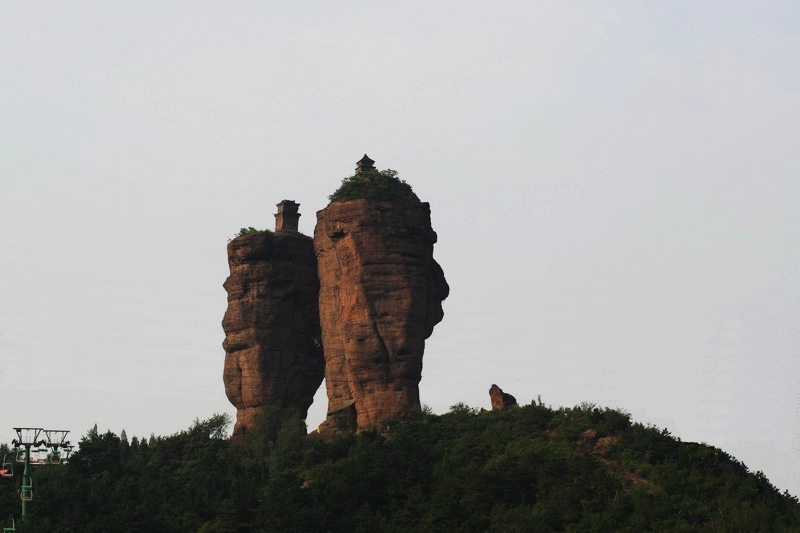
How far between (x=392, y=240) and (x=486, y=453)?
13.1 meters

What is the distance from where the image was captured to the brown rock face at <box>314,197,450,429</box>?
8338 cm

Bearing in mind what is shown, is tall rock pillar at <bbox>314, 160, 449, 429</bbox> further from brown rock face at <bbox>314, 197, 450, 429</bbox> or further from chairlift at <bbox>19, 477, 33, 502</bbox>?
chairlift at <bbox>19, 477, 33, 502</bbox>

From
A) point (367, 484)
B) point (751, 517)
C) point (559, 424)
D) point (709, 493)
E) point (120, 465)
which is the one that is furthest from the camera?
point (120, 465)

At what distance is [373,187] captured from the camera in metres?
86.6

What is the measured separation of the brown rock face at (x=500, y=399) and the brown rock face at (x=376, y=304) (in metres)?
4.82

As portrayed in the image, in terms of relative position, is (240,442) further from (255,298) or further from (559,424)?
(559,424)

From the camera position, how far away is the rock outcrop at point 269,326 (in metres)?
91.0

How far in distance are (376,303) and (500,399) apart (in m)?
8.65

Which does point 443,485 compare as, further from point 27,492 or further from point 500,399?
point 27,492

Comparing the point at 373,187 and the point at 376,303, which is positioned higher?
the point at 373,187

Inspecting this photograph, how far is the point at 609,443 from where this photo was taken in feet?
250

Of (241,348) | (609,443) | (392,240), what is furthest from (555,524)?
(241,348)

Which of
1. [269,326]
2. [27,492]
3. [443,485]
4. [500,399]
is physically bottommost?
[443,485]

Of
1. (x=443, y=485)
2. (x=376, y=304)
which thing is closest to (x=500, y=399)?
(x=376, y=304)
